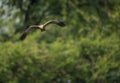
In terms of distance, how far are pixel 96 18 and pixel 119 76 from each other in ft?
16.0

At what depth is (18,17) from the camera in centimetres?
1861

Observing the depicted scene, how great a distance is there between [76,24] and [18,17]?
2.46 meters

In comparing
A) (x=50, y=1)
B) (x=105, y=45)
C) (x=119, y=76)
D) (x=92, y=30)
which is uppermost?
(x=50, y=1)

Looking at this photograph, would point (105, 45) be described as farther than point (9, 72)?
Yes

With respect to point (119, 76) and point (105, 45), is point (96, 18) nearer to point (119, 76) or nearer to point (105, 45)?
point (105, 45)

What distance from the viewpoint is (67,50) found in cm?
1432

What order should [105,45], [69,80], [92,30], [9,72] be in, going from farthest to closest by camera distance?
1. [92,30]
2. [105,45]
3. [69,80]
4. [9,72]

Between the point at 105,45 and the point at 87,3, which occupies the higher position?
the point at 87,3

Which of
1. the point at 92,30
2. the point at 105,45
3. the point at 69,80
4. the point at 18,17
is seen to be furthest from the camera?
the point at 18,17

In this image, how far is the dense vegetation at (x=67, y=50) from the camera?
1325 centimetres

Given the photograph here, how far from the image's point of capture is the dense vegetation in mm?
13250

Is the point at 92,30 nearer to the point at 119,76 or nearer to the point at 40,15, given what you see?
the point at 40,15

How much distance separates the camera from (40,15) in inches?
683

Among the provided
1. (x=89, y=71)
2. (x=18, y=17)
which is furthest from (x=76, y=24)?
(x=89, y=71)
